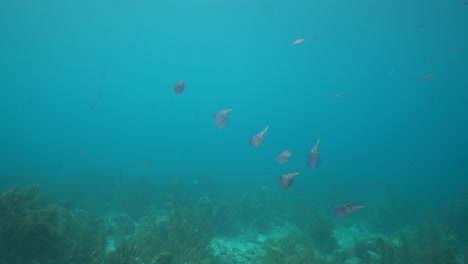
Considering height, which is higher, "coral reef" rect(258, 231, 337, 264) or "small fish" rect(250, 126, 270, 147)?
"small fish" rect(250, 126, 270, 147)

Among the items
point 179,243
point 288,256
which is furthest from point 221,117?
point 288,256

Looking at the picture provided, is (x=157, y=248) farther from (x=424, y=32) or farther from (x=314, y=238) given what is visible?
(x=424, y=32)

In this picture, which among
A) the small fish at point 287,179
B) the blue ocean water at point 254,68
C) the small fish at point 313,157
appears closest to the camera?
the small fish at point 287,179

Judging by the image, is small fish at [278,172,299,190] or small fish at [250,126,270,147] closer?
small fish at [278,172,299,190]

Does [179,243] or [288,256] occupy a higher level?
[179,243]

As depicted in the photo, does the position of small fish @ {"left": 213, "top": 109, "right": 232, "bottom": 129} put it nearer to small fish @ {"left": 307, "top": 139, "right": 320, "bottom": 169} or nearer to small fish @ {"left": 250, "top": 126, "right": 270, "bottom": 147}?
small fish @ {"left": 250, "top": 126, "right": 270, "bottom": 147}

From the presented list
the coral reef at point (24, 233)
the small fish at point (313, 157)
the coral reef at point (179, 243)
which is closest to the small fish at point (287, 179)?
the small fish at point (313, 157)

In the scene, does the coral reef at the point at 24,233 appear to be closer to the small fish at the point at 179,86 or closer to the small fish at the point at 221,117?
the small fish at the point at 221,117

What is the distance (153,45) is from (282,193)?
64011mm

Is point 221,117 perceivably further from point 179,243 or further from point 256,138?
point 179,243

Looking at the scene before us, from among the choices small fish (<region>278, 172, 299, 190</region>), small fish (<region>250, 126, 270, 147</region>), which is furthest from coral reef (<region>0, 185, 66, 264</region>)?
small fish (<region>278, 172, 299, 190</region>)

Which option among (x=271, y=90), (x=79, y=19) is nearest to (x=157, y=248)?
(x=79, y=19)

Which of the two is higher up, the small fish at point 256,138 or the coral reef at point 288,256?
the small fish at point 256,138

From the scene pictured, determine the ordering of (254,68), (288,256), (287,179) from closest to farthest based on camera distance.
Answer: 1. (287,179)
2. (288,256)
3. (254,68)
